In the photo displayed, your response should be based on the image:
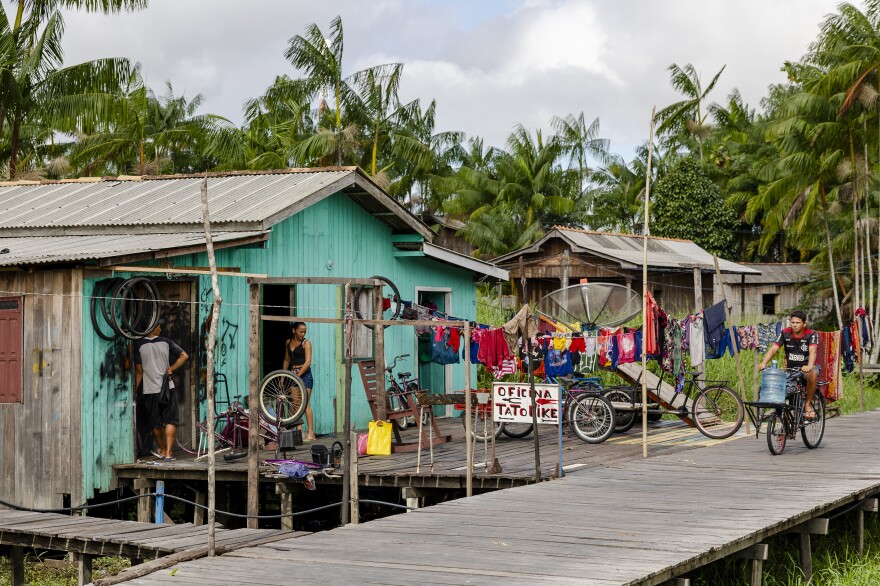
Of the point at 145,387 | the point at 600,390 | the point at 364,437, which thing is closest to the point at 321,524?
the point at 364,437

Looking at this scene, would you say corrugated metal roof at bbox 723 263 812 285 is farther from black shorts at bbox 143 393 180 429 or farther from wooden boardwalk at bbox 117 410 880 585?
black shorts at bbox 143 393 180 429

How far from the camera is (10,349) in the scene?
39.3 feet

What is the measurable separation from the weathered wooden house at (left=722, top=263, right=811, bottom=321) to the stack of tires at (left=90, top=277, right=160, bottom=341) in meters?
24.6

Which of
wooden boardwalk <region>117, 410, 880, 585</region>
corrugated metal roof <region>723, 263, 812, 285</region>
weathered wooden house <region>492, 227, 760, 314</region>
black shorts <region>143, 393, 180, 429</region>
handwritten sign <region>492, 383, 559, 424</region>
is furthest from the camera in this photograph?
corrugated metal roof <region>723, 263, 812, 285</region>

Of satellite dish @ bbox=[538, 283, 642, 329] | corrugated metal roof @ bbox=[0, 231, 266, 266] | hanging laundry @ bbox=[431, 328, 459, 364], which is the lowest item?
hanging laundry @ bbox=[431, 328, 459, 364]

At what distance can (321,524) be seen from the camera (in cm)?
1385

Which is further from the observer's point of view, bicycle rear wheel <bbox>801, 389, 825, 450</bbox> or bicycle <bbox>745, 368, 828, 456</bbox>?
bicycle rear wheel <bbox>801, 389, 825, 450</bbox>

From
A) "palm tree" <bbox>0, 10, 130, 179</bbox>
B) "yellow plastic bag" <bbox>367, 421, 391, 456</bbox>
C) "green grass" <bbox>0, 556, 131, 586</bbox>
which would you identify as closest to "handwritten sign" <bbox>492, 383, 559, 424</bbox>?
"yellow plastic bag" <bbox>367, 421, 391, 456</bbox>

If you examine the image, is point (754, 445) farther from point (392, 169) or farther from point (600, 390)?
point (392, 169)

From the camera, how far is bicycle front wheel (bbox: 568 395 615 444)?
1398 cm

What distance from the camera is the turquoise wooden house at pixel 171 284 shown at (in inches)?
459

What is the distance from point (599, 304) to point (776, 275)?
2204 cm

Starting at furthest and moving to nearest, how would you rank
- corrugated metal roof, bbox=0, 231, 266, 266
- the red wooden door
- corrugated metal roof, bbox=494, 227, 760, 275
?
corrugated metal roof, bbox=494, 227, 760, 275, the red wooden door, corrugated metal roof, bbox=0, 231, 266, 266

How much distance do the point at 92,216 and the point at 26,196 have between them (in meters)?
3.02
